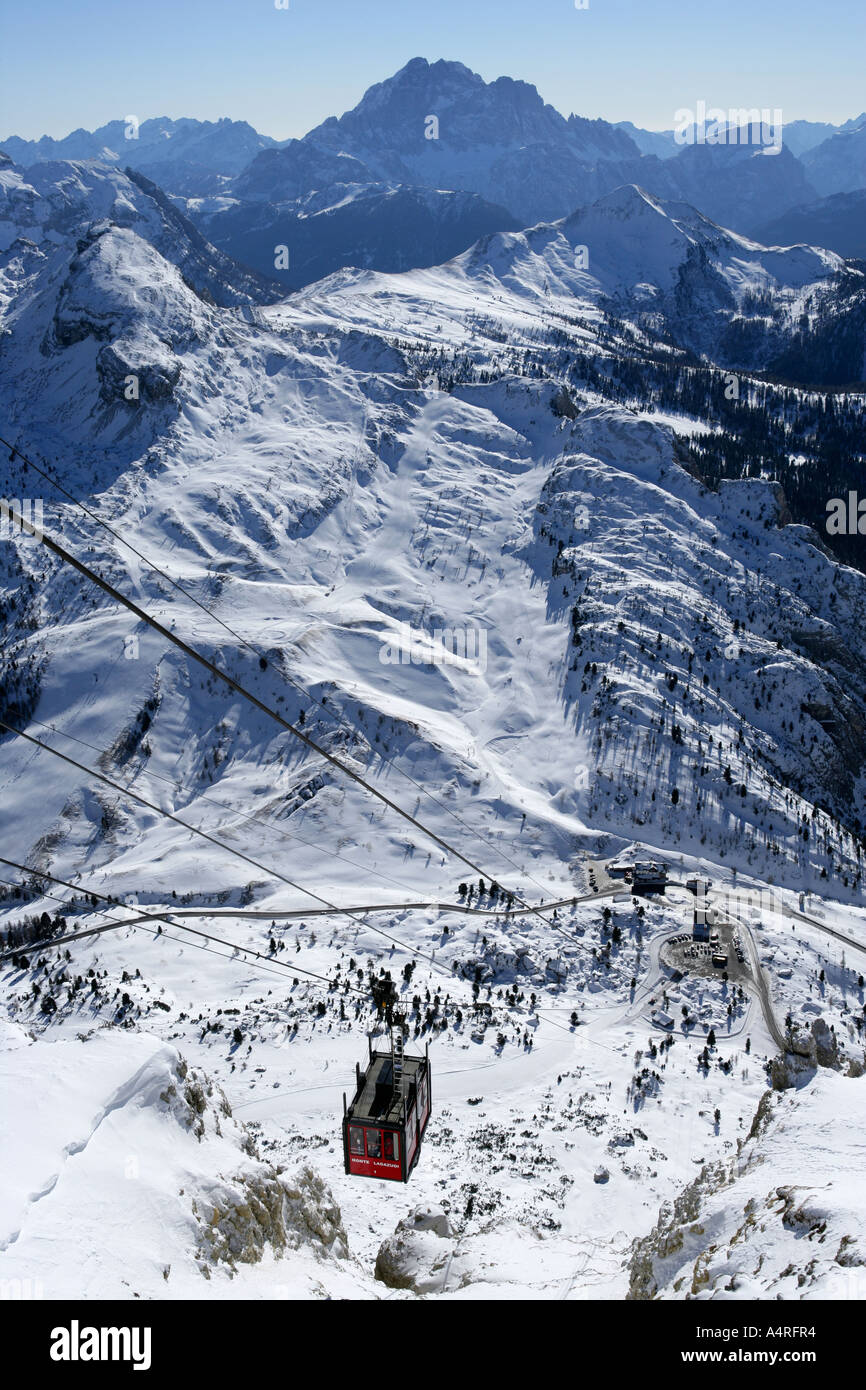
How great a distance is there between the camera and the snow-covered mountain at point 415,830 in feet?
128

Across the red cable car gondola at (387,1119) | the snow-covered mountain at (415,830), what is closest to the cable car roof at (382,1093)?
the red cable car gondola at (387,1119)

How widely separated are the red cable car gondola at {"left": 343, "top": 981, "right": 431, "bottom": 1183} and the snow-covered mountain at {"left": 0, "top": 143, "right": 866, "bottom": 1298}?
5.18 metres

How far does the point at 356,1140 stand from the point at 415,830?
2922 inches

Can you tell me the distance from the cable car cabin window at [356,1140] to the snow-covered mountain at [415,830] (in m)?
5.14

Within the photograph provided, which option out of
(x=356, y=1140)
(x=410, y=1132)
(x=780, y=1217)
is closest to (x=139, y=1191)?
(x=356, y=1140)

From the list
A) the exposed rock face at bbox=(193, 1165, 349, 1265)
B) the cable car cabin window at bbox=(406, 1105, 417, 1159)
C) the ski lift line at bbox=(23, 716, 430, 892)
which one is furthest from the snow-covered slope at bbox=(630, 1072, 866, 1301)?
the ski lift line at bbox=(23, 716, 430, 892)

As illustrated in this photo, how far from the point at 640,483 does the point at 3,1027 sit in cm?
16441

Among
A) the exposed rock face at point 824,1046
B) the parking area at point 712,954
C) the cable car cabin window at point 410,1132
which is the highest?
the cable car cabin window at point 410,1132

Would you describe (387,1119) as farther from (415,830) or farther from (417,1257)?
(415,830)

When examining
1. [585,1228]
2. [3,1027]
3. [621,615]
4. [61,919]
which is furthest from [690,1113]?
[621,615]

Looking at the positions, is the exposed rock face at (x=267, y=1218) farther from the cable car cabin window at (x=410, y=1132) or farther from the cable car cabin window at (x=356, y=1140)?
the cable car cabin window at (x=410, y=1132)

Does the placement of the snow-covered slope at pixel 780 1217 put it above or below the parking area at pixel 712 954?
above

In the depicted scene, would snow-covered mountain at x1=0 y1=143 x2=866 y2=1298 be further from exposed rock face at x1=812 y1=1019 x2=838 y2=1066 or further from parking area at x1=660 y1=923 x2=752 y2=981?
parking area at x1=660 y1=923 x2=752 y2=981
